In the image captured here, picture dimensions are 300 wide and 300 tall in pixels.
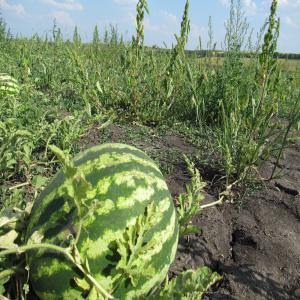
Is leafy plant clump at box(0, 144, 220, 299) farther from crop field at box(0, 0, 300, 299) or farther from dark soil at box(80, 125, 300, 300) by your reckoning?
dark soil at box(80, 125, 300, 300)

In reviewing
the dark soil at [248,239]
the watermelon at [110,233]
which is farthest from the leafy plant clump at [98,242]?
the dark soil at [248,239]

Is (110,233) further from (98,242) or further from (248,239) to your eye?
(248,239)

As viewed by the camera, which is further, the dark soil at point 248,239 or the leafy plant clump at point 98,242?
the dark soil at point 248,239

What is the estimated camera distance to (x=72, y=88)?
5.10 metres

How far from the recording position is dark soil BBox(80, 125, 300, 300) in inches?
79.4

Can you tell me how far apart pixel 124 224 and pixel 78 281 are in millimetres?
238

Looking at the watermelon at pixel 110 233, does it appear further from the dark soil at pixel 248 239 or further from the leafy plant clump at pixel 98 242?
the dark soil at pixel 248 239

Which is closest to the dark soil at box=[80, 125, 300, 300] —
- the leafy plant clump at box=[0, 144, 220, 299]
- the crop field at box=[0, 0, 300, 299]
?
the crop field at box=[0, 0, 300, 299]

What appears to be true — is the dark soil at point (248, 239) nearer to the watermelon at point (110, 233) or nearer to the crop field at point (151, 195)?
the crop field at point (151, 195)

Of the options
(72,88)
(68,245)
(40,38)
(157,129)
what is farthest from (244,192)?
(40,38)

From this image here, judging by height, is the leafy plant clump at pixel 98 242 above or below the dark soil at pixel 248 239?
above

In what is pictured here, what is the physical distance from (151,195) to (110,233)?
223mm

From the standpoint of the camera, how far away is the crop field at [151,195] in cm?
138

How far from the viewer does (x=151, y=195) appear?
4.96ft
